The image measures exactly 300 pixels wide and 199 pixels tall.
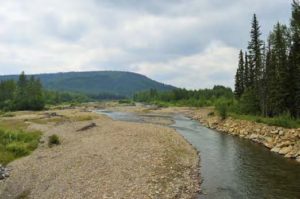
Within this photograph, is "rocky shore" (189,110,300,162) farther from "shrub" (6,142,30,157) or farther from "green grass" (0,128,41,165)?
"green grass" (0,128,41,165)

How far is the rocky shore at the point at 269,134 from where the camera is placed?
35391 mm

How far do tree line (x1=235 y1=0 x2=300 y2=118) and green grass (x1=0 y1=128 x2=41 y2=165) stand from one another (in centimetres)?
3747

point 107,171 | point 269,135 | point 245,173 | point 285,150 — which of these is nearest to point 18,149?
point 107,171

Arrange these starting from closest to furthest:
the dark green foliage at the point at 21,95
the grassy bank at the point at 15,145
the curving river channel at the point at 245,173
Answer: the curving river channel at the point at 245,173
the grassy bank at the point at 15,145
the dark green foliage at the point at 21,95

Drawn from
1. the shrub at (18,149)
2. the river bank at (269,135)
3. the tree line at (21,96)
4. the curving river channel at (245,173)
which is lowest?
the curving river channel at (245,173)

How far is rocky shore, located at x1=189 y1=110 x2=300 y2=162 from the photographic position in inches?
Answer: 1393

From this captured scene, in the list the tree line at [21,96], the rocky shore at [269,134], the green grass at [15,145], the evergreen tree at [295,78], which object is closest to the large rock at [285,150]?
the rocky shore at [269,134]

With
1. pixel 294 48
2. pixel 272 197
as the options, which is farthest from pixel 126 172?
pixel 294 48

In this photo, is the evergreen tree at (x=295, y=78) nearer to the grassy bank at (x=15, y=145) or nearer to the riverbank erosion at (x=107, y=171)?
the riverbank erosion at (x=107, y=171)

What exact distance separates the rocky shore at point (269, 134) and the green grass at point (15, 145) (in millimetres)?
27481

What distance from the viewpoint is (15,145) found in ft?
122

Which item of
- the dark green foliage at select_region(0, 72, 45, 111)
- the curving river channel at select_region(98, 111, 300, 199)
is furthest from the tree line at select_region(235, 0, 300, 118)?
the dark green foliage at select_region(0, 72, 45, 111)

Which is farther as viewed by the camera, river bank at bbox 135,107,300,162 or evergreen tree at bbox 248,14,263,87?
evergreen tree at bbox 248,14,263,87

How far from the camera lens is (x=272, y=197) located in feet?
71.3
